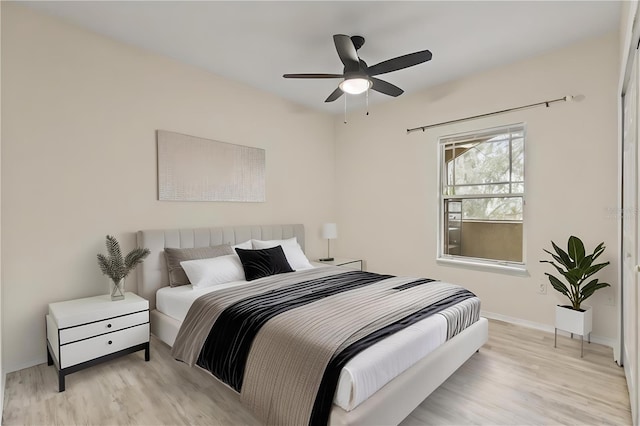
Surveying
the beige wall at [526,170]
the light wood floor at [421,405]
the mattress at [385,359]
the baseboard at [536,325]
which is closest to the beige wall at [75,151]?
the light wood floor at [421,405]

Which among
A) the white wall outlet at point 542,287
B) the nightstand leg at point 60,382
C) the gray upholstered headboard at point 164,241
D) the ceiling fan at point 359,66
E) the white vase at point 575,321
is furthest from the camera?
the white wall outlet at point 542,287

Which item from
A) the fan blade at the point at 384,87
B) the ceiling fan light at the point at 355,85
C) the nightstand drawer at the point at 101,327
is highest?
the fan blade at the point at 384,87

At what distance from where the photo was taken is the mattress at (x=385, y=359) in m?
1.60

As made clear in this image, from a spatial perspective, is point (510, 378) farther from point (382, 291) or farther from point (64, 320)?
point (64, 320)

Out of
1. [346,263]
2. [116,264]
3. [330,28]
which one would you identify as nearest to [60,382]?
[116,264]

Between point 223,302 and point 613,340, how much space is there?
3.43 m

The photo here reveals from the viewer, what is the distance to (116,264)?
270 cm

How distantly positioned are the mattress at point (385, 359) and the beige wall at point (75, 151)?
8.17ft

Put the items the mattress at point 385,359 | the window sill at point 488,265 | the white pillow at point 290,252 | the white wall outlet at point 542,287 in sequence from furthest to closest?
the white pillow at point 290,252 < the window sill at point 488,265 < the white wall outlet at point 542,287 < the mattress at point 385,359

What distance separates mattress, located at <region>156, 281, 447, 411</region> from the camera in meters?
1.60

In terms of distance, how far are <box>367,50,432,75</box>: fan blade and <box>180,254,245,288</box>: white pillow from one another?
220 centimetres

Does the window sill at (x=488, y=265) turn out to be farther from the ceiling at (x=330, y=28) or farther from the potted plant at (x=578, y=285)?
the ceiling at (x=330, y=28)

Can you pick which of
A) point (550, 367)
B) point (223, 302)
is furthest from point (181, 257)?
point (550, 367)

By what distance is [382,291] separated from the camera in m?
2.72
